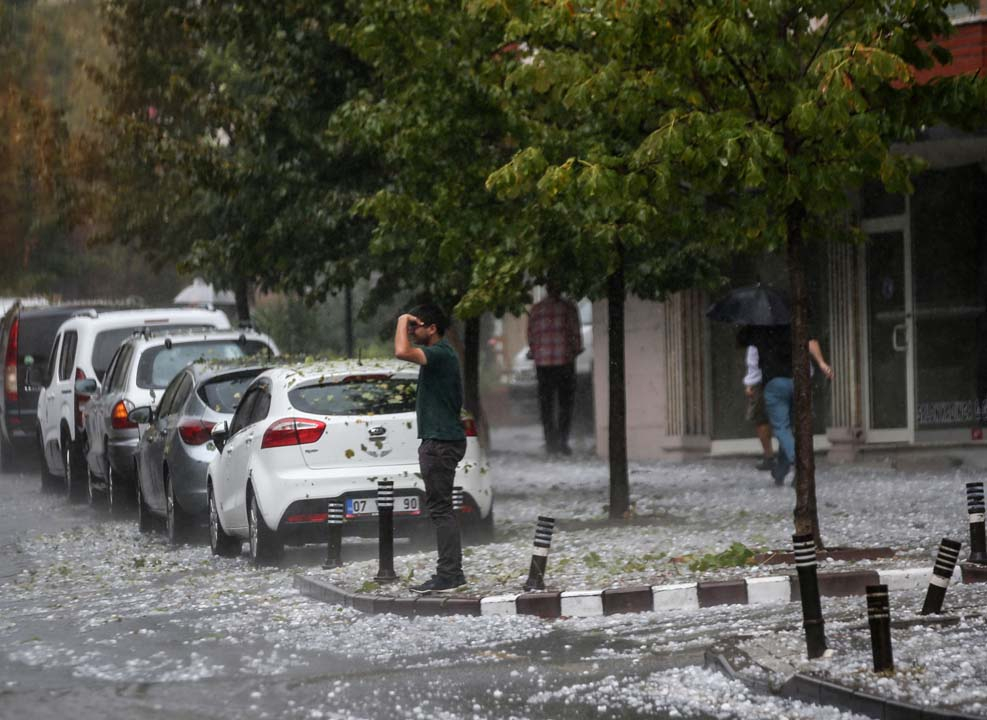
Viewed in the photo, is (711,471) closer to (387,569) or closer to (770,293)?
(770,293)

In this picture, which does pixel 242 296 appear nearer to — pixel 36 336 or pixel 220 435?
pixel 36 336

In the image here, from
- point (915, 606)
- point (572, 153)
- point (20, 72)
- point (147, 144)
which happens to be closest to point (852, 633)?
point (915, 606)

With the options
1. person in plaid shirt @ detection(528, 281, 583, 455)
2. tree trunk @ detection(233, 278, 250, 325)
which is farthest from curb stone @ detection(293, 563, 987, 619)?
tree trunk @ detection(233, 278, 250, 325)

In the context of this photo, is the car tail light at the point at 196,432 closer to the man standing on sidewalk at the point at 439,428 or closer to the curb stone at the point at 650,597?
the man standing on sidewalk at the point at 439,428

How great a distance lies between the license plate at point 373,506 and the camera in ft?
44.8

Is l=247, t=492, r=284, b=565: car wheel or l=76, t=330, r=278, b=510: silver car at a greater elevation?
l=76, t=330, r=278, b=510: silver car

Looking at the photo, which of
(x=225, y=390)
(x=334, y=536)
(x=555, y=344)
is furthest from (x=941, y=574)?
(x=555, y=344)

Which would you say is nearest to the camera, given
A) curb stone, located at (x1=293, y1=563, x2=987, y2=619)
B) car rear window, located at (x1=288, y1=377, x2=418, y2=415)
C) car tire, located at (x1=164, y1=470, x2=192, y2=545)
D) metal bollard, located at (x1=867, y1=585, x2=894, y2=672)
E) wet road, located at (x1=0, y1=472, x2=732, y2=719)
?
metal bollard, located at (x1=867, y1=585, x2=894, y2=672)

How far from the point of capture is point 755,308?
62.7 ft

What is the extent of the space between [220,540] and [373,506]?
1737 mm

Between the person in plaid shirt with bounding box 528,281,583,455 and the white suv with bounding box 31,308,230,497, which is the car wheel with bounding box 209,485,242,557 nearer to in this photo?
the white suv with bounding box 31,308,230,497

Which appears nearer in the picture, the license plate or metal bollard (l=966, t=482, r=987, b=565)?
metal bollard (l=966, t=482, r=987, b=565)

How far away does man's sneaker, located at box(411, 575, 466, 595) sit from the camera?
11.3 metres

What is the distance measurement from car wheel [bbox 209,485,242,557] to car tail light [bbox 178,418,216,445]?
3.27 ft
